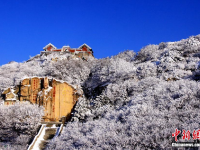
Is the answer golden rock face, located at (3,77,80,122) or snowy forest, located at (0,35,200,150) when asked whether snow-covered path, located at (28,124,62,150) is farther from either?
golden rock face, located at (3,77,80,122)

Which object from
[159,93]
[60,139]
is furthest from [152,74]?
[60,139]

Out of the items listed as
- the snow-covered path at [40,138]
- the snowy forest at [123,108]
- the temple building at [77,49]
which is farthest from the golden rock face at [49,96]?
the temple building at [77,49]

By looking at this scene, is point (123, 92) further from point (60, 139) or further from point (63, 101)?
point (60, 139)

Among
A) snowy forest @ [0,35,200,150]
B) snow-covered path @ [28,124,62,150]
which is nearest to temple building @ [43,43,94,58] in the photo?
snowy forest @ [0,35,200,150]

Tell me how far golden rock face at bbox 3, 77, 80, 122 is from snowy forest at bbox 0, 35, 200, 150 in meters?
2.45

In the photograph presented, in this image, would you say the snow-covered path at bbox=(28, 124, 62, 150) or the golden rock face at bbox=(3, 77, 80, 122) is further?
the golden rock face at bbox=(3, 77, 80, 122)

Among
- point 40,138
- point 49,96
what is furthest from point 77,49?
point 40,138

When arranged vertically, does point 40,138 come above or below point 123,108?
below

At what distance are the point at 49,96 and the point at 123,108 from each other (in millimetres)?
10896

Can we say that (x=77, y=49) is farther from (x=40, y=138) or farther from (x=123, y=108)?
(x=40, y=138)

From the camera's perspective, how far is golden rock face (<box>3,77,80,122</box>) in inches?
1031

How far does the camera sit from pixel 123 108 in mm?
19391

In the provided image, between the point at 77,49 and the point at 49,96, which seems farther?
the point at 77,49

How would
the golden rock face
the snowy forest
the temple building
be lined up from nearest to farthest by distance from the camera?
the snowy forest → the golden rock face → the temple building
